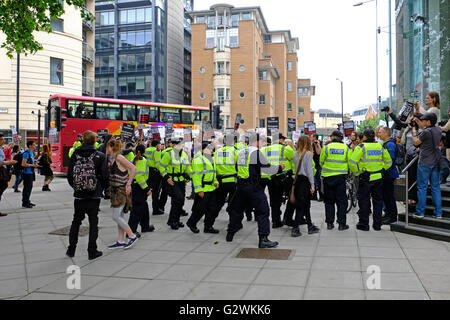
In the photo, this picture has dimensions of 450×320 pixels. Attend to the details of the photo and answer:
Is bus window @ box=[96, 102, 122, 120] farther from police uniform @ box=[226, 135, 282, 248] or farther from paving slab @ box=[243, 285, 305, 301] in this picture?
paving slab @ box=[243, 285, 305, 301]

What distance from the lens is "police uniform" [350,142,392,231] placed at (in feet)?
26.4

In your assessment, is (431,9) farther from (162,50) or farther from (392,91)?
(162,50)

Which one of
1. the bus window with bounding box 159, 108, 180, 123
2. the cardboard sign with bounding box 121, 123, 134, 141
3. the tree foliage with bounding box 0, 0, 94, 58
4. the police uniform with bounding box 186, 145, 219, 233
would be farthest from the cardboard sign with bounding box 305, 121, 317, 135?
the bus window with bounding box 159, 108, 180, 123

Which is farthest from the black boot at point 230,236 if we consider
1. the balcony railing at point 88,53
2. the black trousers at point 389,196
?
the balcony railing at point 88,53

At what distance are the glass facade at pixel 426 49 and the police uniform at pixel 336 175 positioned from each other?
8.06m

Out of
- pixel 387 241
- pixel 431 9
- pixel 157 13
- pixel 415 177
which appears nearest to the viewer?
pixel 387 241

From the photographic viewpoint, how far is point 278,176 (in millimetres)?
8438

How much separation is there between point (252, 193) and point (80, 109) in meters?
17.1

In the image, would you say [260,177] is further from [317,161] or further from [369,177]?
[317,161]

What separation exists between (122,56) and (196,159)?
52047 millimetres

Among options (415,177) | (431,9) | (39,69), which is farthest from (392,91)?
(39,69)

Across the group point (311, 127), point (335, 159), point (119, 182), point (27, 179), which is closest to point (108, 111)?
point (27, 179)

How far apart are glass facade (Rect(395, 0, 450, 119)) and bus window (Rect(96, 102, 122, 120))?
49.0 feet
